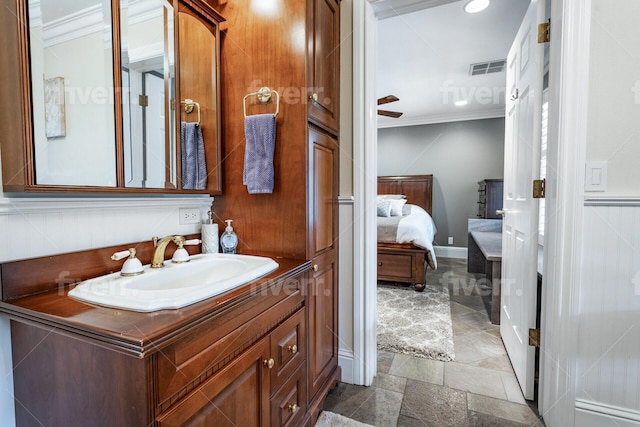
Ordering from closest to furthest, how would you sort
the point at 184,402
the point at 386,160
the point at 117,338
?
the point at 117,338
the point at 184,402
the point at 386,160

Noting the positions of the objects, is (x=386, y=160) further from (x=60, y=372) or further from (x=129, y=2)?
(x=60, y=372)

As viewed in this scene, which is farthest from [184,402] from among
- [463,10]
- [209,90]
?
[463,10]

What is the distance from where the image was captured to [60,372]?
2.48 feet

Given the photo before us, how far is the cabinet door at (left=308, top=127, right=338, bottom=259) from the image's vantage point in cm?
140

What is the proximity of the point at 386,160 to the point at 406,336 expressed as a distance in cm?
418

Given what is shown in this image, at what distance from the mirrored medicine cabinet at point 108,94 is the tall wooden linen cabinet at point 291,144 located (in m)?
0.10

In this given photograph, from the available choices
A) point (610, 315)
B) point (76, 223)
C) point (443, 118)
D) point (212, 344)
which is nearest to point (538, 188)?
point (610, 315)

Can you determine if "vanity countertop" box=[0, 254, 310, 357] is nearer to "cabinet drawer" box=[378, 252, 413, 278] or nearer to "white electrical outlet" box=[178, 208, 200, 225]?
"white electrical outlet" box=[178, 208, 200, 225]

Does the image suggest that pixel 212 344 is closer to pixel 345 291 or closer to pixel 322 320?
pixel 322 320

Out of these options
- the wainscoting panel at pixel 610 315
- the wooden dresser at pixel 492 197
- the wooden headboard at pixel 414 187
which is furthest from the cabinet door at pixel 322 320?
the wooden headboard at pixel 414 187

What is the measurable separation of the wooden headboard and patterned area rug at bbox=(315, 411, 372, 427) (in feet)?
14.7

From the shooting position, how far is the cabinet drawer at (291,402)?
43.9 inches

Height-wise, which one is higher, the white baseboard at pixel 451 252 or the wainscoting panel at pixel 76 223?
the wainscoting panel at pixel 76 223

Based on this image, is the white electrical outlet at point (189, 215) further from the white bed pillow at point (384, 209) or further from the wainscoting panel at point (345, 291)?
the white bed pillow at point (384, 209)
